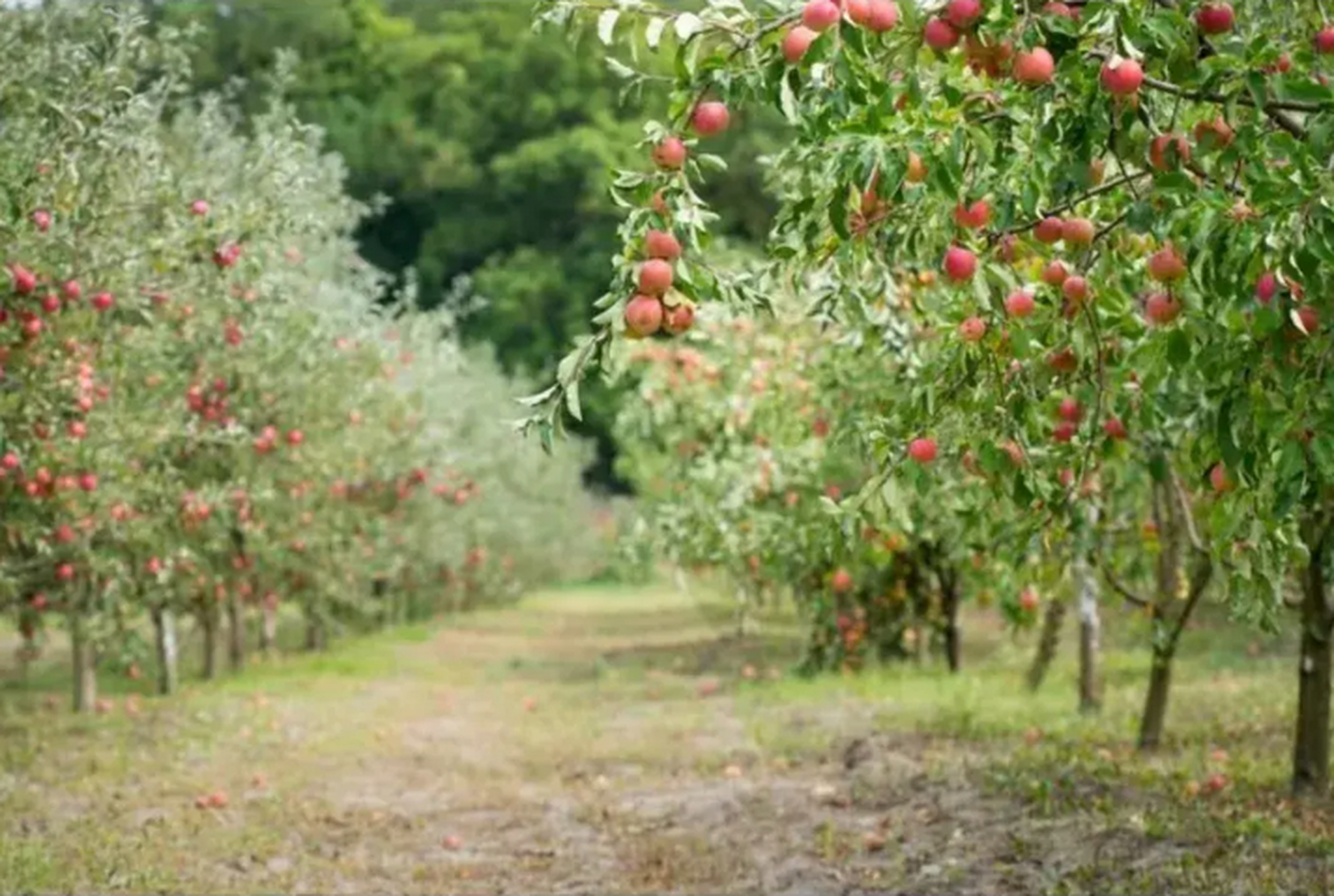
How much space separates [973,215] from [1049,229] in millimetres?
391

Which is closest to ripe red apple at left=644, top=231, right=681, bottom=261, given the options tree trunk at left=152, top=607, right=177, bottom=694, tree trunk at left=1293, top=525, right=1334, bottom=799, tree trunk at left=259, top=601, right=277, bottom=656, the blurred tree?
tree trunk at left=1293, top=525, right=1334, bottom=799

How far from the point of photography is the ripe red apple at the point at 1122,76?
5.16m

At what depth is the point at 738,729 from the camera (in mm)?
17062

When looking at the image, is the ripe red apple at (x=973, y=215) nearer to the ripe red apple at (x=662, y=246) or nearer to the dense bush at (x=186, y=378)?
the ripe red apple at (x=662, y=246)

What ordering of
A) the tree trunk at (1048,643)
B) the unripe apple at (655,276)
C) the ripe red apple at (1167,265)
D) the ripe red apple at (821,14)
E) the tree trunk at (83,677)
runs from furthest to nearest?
the tree trunk at (83,677)
the tree trunk at (1048,643)
the ripe red apple at (1167,265)
the unripe apple at (655,276)
the ripe red apple at (821,14)

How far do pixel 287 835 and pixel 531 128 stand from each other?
59535 millimetres

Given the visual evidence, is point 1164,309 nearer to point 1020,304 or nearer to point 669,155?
point 1020,304

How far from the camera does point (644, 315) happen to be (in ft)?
16.9

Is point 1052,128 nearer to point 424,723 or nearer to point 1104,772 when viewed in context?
point 1104,772

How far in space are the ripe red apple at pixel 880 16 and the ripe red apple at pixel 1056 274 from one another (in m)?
1.45

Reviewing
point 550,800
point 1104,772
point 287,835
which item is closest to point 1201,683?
point 1104,772

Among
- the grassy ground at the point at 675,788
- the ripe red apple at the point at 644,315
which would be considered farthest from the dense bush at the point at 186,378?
the ripe red apple at the point at 644,315

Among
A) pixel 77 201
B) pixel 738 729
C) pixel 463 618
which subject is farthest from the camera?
pixel 463 618

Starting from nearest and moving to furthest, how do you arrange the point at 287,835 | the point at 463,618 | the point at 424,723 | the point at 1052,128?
the point at 1052,128
the point at 287,835
the point at 424,723
the point at 463,618
